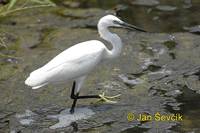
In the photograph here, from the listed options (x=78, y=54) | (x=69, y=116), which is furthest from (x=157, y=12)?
(x=69, y=116)

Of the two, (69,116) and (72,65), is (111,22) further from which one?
(69,116)

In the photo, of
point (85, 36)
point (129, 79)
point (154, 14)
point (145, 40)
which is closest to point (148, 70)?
point (129, 79)

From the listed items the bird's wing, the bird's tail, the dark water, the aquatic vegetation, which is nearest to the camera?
the bird's tail

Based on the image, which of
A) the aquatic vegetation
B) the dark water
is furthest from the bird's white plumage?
the dark water

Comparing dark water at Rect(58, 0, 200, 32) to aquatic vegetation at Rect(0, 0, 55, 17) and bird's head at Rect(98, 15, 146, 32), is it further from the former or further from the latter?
bird's head at Rect(98, 15, 146, 32)

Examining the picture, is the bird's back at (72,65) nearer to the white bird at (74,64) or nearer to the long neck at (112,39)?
the white bird at (74,64)

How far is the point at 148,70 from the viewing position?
7.09 metres

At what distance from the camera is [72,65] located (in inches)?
234

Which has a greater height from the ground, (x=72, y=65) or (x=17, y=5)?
(x=17, y=5)

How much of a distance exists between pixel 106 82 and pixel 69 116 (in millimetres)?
913

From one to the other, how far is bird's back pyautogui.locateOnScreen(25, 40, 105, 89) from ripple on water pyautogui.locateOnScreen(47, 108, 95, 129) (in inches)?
17.1

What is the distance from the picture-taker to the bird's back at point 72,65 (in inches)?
231

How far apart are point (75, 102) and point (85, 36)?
230 cm

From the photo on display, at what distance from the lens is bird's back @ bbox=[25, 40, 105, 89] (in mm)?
5879
